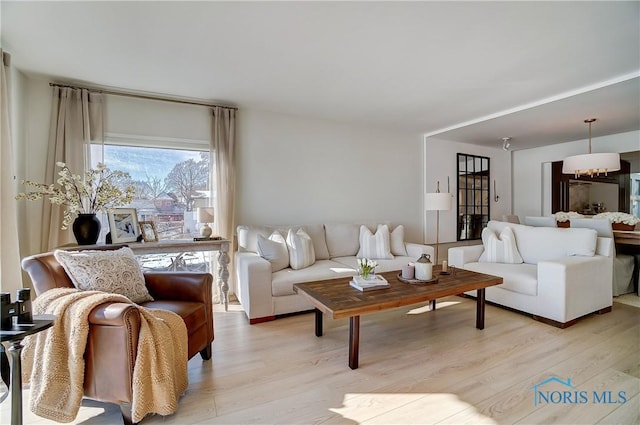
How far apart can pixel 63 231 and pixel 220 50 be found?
7.80 feet

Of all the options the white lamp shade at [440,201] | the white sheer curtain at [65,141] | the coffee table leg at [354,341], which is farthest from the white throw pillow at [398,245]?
the white sheer curtain at [65,141]

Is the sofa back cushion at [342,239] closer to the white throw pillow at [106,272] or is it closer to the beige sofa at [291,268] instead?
the beige sofa at [291,268]

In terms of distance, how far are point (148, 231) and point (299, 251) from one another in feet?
5.29

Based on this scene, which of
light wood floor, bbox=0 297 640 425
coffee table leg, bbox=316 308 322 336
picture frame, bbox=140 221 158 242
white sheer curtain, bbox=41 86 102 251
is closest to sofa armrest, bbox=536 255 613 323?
light wood floor, bbox=0 297 640 425

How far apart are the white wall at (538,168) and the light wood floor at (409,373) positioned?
130 inches

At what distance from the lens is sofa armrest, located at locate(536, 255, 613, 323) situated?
2.63 m

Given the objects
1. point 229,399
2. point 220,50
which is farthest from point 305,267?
point 220,50

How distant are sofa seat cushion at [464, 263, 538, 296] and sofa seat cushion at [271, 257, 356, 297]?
1.56 m

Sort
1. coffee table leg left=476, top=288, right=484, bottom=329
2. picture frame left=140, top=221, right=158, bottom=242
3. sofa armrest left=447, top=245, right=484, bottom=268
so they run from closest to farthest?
coffee table leg left=476, top=288, right=484, bottom=329 < picture frame left=140, top=221, right=158, bottom=242 < sofa armrest left=447, top=245, right=484, bottom=268

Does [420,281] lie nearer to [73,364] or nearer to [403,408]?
[403,408]

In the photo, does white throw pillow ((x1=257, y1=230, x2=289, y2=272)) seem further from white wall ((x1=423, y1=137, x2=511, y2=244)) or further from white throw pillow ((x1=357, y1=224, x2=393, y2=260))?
white wall ((x1=423, y1=137, x2=511, y2=244))

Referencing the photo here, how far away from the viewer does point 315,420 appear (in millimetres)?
1550

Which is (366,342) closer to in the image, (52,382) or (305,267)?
(305,267)

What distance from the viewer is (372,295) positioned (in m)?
2.18
